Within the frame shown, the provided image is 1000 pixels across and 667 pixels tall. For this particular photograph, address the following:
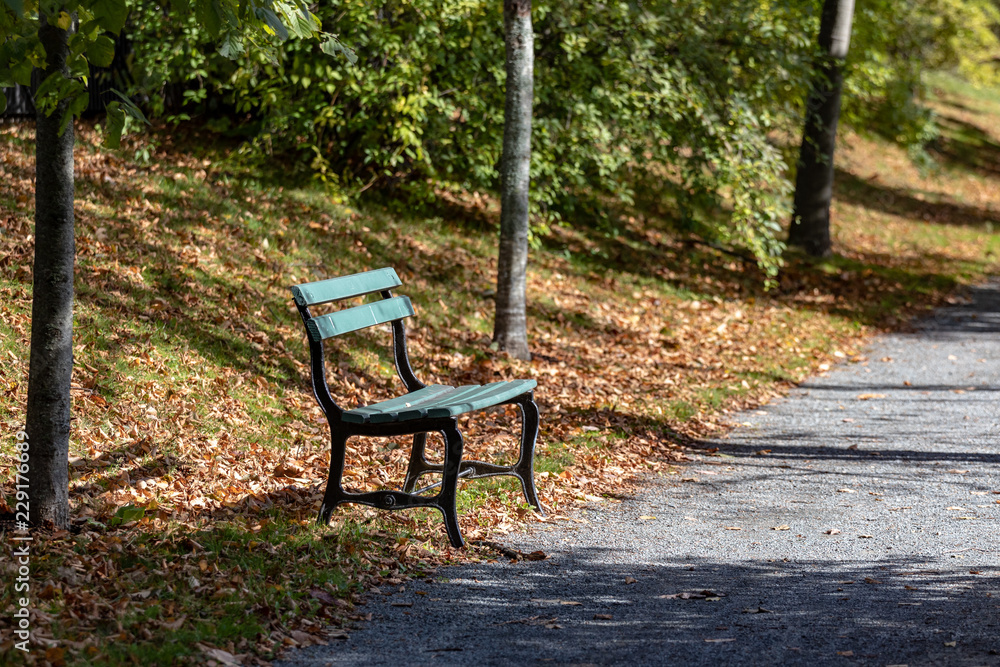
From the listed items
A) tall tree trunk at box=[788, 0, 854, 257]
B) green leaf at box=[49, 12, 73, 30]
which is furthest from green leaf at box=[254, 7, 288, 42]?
tall tree trunk at box=[788, 0, 854, 257]

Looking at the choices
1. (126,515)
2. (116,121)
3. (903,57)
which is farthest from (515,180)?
(903,57)

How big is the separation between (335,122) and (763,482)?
606 centimetres

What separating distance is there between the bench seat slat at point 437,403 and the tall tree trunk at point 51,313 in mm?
1264

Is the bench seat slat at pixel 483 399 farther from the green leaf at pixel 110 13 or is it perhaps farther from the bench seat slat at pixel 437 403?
the green leaf at pixel 110 13

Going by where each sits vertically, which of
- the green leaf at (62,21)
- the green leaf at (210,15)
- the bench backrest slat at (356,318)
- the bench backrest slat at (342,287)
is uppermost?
the green leaf at (210,15)

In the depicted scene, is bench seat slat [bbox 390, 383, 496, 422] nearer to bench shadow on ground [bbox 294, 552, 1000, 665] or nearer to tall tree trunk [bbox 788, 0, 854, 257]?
bench shadow on ground [bbox 294, 552, 1000, 665]

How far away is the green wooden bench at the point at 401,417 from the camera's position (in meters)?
4.48

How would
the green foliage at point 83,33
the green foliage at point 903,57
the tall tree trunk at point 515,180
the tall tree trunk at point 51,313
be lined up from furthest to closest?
the green foliage at point 903,57, the tall tree trunk at point 515,180, the tall tree trunk at point 51,313, the green foliage at point 83,33

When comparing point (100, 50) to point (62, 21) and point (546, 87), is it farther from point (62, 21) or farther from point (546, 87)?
point (546, 87)

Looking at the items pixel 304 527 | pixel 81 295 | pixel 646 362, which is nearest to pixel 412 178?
pixel 646 362

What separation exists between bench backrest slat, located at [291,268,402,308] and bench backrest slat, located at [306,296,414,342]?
0.08 m

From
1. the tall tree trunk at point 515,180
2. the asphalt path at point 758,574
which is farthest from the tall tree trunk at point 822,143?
the asphalt path at point 758,574

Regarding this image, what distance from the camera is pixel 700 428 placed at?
7.29m

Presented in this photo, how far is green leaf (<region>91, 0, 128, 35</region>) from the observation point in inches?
126
